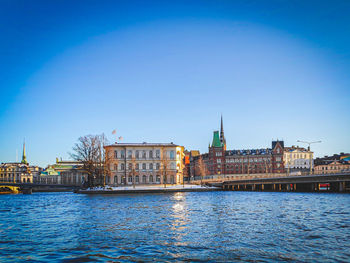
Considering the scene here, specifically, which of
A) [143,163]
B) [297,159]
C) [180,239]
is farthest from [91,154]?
[297,159]

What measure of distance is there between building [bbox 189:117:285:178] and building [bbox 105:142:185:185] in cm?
6375

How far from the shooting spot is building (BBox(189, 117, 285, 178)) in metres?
180

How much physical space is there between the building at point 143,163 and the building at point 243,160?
6375 cm

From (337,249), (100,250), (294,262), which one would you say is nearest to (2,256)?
(100,250)

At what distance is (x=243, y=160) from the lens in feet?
602

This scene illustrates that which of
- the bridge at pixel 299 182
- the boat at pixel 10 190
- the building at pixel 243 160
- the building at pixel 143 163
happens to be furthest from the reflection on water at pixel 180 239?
the building at pixel 243 160

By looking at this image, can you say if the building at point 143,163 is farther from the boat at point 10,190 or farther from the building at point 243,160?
the building at point 243,160

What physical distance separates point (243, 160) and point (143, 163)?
3236 inches

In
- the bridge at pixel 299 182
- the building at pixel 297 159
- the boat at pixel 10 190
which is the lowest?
the boat at pixel 10 190

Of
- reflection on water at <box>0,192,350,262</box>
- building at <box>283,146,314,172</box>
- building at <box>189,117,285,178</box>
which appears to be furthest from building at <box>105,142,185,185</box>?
building at <box>283,146,314,172</box>

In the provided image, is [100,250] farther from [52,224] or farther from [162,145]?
[162,145]

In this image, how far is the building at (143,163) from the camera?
114 m

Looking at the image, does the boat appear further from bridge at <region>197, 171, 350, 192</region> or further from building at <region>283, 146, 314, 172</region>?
building at <region>283, 146, 314, 172</region>

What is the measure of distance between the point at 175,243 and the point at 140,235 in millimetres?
3640
